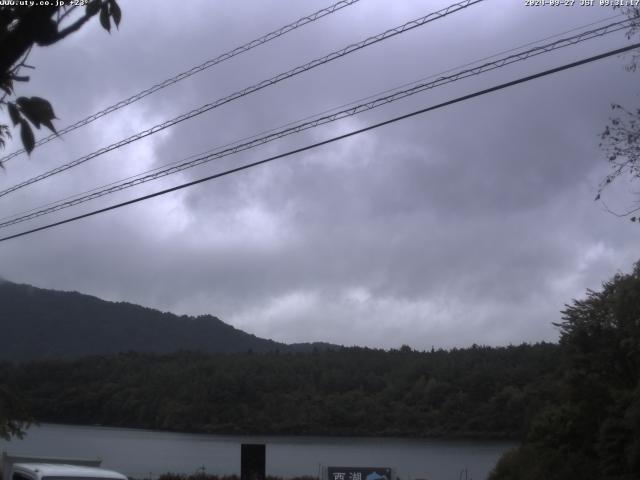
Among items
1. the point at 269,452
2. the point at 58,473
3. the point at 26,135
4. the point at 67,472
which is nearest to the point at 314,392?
the point at 269,452

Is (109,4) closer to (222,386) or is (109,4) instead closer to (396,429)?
(396,429)

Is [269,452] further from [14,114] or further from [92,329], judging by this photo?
[92,329]

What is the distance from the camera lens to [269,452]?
34.0 metres

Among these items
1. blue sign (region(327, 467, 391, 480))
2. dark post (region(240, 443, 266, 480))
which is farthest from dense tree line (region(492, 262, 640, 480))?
dark post (region(240, 443, 266, 480))

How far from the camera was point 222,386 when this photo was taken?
39.4 m

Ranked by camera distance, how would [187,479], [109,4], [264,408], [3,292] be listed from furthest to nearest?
[3,292], [264,408], [187,479], [109,4]

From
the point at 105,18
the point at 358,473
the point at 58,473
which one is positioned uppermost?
the point at 105,18

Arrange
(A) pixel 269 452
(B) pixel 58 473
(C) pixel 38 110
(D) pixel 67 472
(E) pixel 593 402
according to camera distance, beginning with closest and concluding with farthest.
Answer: (C) pixel 38 110, (B) pixel 58 473, (D) pixel 67 472, (E) pixel 593 402, (A) pixel 269 452

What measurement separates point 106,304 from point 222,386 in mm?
33538

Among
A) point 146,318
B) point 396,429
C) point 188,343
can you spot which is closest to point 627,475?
point 396,429

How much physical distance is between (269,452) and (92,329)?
35440 mm

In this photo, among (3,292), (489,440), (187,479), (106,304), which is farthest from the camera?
(106,304)

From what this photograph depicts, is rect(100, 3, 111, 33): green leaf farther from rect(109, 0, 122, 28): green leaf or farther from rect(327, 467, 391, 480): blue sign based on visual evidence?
rect(327, 467, 391, 480): blue sign

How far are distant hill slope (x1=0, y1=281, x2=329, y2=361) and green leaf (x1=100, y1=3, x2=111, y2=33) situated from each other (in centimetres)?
4119
